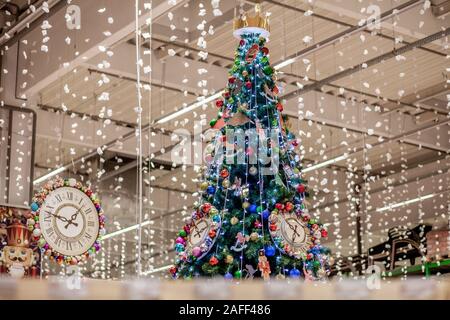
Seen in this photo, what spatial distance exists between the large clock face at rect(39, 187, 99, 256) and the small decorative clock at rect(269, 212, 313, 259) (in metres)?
2.18

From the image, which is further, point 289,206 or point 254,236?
point 289,206

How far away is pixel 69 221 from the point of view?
6410mm

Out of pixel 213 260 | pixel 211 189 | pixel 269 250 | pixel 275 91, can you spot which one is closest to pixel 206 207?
pixel 211 189

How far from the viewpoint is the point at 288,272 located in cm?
482

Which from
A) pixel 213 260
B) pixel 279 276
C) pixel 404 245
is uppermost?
pixel 404 245

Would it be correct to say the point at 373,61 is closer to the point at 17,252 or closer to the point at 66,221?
the point at 66,221

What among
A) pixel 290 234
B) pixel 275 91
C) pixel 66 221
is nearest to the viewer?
pixel 290 234

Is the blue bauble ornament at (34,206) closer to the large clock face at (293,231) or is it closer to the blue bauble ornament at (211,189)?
the blue bauble ornament at (211,189)

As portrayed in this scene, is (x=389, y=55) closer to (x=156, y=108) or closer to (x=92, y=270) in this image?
(x=156, y=108)

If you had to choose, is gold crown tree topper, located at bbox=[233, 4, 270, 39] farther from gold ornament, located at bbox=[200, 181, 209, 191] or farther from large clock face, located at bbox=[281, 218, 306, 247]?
large clock face, located at bbox=[281, 218, 306, 247]

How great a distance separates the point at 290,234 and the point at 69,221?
2.21 m

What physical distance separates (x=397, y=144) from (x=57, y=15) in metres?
6.08

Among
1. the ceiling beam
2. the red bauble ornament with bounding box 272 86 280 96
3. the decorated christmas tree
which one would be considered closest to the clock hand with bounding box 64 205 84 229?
the decorated christmas tree

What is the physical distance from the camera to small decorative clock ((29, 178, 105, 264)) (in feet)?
20.7
